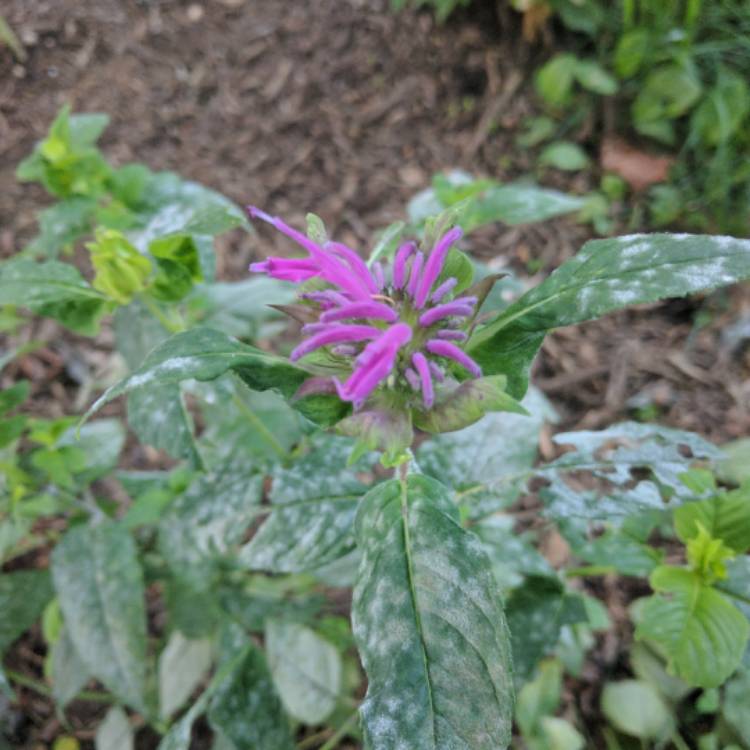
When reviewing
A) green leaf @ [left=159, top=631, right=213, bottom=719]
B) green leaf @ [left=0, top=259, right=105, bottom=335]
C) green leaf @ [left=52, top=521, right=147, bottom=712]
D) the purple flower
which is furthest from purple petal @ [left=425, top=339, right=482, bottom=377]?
green leaf @ [left=159, top=631, right=213, bottom=719]

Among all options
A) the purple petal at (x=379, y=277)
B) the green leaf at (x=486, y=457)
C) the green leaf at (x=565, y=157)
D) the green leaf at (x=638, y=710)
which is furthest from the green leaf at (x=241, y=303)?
the green leaf at (x=565, y=157)

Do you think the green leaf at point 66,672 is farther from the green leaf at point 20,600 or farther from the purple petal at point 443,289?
the purple petal at point 443,289

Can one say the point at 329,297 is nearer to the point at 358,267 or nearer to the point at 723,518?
the point at 358,267

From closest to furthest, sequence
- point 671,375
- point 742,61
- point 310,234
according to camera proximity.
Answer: point 310,234, point 671,375, point 742,61

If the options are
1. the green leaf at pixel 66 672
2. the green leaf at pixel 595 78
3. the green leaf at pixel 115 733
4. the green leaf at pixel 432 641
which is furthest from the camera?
the green leaf at pixel 595 78

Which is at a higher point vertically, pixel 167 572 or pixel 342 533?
pixel 342 533

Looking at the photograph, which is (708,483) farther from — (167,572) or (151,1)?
(151,1)

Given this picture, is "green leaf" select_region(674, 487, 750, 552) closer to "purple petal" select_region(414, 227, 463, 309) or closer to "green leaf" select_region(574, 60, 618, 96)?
"purple petal" select_region(414, 227, 463, 309)

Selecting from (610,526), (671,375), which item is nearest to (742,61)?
(671,375)
